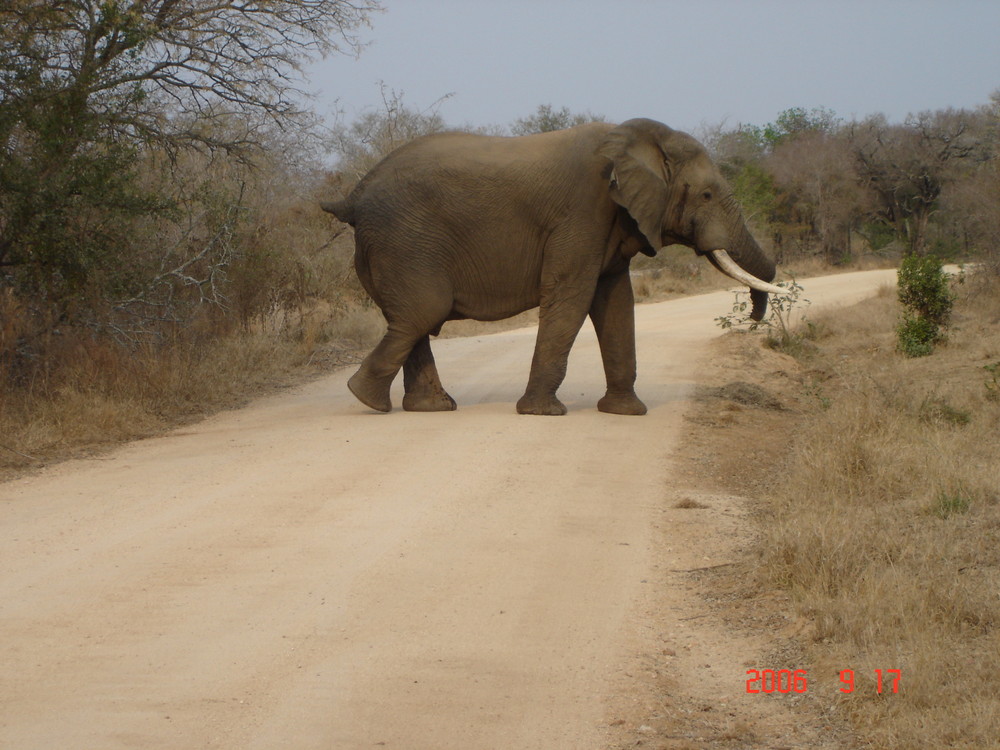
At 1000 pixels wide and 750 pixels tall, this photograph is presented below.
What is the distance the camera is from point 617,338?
11578 mm

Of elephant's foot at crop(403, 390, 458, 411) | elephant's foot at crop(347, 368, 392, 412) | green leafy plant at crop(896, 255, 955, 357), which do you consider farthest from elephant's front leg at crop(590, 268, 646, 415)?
green leafy plant at crop(896, 255, 955, 357)

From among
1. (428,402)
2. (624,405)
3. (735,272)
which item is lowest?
(624,405)

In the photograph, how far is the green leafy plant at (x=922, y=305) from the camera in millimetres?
16219

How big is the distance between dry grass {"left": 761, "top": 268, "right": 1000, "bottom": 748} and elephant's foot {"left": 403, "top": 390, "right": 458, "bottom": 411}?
352 cm

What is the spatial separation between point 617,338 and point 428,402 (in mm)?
2005

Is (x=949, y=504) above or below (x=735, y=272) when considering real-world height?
below

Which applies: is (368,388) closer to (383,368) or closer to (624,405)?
(383,368)

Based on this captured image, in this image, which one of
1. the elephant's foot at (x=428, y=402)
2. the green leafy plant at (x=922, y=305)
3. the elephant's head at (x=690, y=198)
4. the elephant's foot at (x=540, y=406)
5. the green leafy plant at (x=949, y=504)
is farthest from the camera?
the green leafy plant at (x=922, y=305)

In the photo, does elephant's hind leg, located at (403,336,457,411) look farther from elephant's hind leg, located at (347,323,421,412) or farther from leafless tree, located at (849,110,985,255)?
leafless tree, located at (849,110,985,255)

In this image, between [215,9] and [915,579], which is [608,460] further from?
[215,9]

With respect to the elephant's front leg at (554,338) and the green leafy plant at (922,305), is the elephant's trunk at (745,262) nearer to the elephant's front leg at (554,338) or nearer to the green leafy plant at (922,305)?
the elephant's front leg at (554,338)

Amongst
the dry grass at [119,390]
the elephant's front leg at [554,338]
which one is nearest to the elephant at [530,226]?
the elephant's front leg at [554,338]

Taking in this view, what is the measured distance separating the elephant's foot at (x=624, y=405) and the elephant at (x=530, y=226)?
0.63m

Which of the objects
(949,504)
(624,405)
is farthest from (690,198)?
(949,504)
